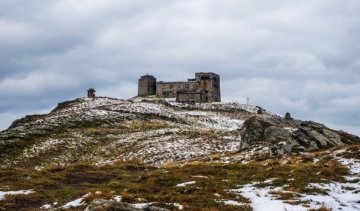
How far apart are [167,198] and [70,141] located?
149 ft

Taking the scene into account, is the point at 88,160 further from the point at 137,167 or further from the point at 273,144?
the point at 273,144

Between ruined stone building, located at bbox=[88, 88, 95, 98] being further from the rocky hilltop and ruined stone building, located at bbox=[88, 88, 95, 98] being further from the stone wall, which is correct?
the rocky hilltop

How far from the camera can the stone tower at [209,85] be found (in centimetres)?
14726

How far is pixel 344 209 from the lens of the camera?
2145cm

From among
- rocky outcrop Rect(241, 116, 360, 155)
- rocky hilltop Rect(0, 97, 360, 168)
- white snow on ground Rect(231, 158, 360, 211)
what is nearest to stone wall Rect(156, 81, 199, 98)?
rocky hilltop Rect(0, 97, 360, 168)

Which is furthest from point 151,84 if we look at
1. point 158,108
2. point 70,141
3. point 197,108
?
point 70,141

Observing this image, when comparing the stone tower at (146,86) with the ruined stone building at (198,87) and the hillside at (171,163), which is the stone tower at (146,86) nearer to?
the ruined stone building at (198,87)

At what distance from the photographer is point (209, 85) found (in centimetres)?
14988

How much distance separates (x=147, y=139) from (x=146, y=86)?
99.6m

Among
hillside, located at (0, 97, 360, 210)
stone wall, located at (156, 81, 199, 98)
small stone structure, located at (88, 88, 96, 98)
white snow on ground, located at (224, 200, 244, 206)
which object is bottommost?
white snow on ground, located at (224, 200, 244, 206)

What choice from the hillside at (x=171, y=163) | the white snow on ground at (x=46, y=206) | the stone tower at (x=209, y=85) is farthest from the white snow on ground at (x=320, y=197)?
the stone tower at (x=209, y=85)

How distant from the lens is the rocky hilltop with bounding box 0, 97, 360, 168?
1882 inches

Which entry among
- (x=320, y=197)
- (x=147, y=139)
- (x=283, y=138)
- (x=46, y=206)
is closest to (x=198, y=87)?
(x=147, y=139)

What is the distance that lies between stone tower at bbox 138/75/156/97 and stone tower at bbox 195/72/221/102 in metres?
18.7
